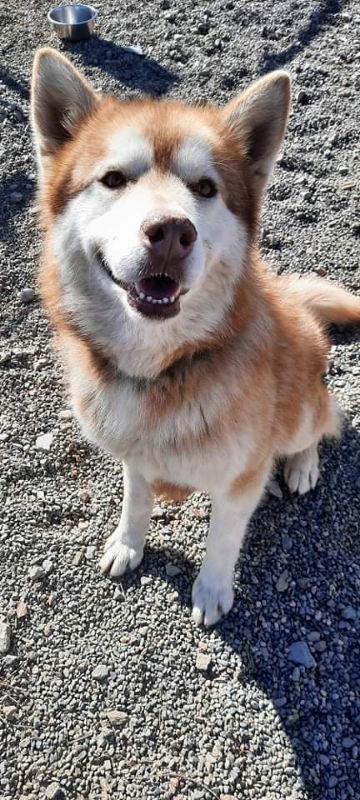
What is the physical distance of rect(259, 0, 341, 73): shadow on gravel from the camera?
533 centimetres

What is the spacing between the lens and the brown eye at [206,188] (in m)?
2.07

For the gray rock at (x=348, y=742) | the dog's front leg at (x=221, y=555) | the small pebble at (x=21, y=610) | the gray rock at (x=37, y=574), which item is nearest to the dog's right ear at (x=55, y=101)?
the dog's front leg at (x=221, y=555)

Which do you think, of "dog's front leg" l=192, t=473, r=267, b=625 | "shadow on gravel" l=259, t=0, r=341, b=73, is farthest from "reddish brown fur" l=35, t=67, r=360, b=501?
"shadow on gravel" l=259, t=0, r=341, b=73

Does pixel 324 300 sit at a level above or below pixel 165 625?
above

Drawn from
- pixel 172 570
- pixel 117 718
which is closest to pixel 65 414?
pixel 172 570

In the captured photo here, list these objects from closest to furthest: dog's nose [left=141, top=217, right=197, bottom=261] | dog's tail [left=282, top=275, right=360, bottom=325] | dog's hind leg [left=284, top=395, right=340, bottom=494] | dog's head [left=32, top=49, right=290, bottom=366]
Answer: dog's nose [left=141, top=217, right=197, bottom=261] → dog's head [left=32, top=49, right=290, bottom=366] → dog's hind leg [left=284, top=395, right=340, bottom=494] → dog's tail [left=282, top=275, right=360, bottom=325]

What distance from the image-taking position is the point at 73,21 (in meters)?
5.72

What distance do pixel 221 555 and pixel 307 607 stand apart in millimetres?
475

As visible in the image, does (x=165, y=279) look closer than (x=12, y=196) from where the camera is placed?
Yes

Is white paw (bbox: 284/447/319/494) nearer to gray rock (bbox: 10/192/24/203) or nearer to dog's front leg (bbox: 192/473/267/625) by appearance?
dog's front leg (bbox: 192/473/267/625)

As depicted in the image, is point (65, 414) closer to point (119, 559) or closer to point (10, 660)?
point (119, 559)

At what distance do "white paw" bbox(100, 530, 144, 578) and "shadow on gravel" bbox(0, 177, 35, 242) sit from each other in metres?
2.50

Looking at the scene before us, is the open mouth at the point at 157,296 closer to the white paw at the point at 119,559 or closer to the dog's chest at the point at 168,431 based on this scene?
the dog's chest at the point at 168,431

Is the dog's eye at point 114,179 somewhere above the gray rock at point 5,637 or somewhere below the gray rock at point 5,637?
above
